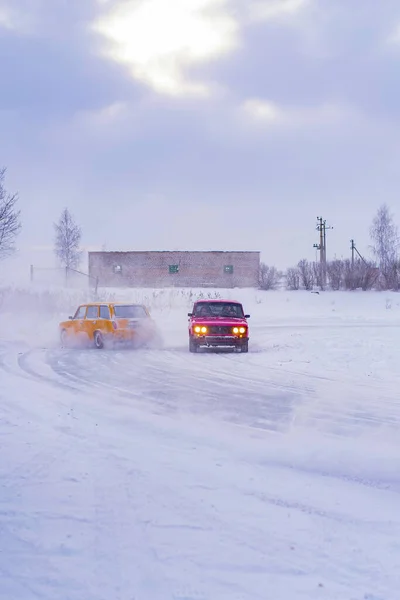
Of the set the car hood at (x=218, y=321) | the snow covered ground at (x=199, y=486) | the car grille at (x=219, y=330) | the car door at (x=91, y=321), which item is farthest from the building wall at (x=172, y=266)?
the snow covered ground at (x=199, y=486)

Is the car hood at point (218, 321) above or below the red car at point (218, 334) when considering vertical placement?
above

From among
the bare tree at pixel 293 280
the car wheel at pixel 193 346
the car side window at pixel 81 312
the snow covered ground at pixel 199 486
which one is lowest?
the snow covered ground at pixel 199 486

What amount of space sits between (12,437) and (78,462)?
4.96 feet

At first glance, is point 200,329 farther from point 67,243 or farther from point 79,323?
point 67,243

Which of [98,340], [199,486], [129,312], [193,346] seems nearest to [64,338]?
[98,340]

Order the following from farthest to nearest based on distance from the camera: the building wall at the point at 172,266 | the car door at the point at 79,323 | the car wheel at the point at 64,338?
the building wall at the point at 172,266 → the car wheel at the point at 64,338 → the car door at the point at 79,323

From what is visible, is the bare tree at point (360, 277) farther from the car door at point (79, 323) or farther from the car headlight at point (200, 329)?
the car headlight at point (200, 329)

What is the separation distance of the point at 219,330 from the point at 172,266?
186ft

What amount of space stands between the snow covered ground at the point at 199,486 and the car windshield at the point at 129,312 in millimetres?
6817

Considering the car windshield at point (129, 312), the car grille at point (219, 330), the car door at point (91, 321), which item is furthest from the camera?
the car door at point (91, 321)

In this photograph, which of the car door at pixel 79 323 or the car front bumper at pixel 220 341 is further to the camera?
the car door at pixel 79 323

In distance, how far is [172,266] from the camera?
7656cm

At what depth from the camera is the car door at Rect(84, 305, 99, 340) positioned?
70.9ft

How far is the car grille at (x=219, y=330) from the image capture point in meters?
20.2
